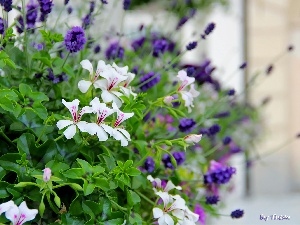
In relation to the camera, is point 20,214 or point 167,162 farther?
point 167,162

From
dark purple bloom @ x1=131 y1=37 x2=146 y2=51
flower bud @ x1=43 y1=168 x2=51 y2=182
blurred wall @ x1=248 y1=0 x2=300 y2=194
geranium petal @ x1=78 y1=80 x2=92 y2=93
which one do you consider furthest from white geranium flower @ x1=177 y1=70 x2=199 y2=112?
blurred wall @ x1=248 y1=0 x2=300 y2=194

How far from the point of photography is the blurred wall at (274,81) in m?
2.79

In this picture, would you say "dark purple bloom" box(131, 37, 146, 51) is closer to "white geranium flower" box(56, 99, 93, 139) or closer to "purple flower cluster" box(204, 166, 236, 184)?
"purple flower cluster" box(204, 166, 236, 184)

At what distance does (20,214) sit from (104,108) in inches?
5.1

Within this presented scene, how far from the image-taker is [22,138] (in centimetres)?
59

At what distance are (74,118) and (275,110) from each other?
2321 mm

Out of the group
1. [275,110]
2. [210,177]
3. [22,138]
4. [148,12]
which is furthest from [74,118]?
[275,110]

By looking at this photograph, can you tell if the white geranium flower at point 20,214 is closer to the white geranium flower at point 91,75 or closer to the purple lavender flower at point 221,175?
the white geranium flower at point 91,75

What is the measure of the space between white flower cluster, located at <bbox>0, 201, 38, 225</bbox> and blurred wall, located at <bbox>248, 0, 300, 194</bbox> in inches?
90.7

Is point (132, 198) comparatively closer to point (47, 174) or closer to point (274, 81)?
point (47, 174)

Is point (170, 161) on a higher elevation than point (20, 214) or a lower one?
higher

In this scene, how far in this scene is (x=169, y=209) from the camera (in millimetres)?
631

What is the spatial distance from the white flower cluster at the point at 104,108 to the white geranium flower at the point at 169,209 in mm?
83

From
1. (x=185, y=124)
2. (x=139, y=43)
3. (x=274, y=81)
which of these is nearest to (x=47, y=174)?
(x=185, y=124)
